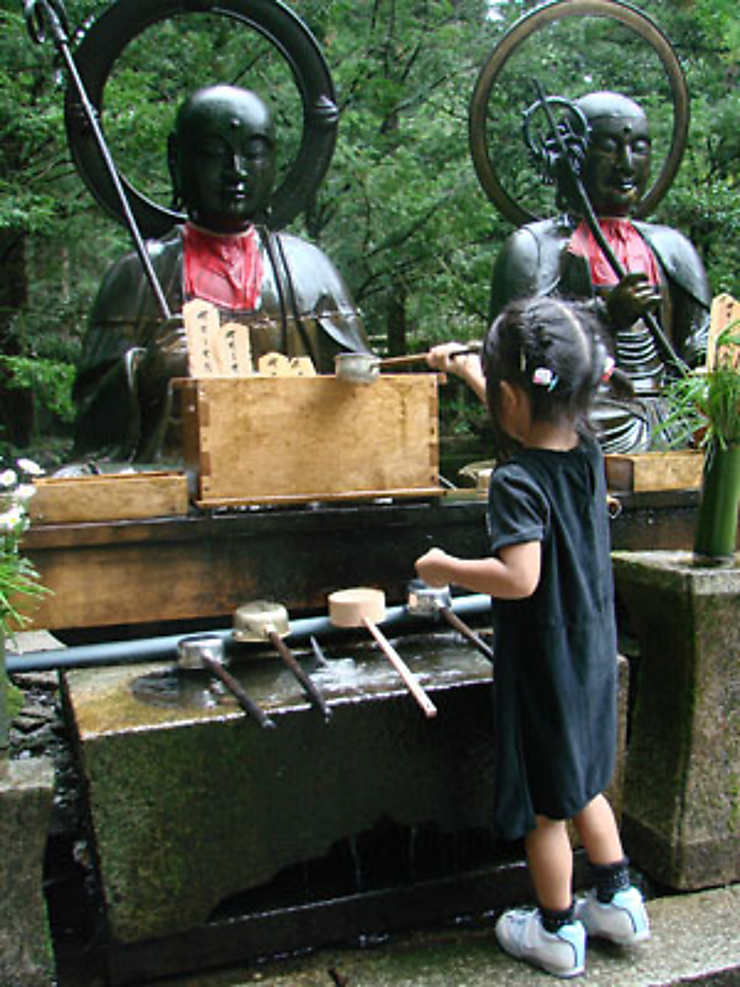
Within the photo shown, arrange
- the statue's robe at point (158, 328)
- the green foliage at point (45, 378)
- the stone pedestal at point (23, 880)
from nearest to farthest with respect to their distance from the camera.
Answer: the stone pedestal at point (23, 880), the statue's robe at point (158, 328), the green foliage at point (45, 378)

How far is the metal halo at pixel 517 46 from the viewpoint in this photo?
5.18m

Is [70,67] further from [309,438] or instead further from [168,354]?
[309,438]

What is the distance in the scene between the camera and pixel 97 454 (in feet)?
15.1

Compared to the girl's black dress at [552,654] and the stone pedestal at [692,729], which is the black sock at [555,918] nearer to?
the girl's black dress at [552,654]

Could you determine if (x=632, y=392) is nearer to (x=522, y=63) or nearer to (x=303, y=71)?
(x=303, y=71)

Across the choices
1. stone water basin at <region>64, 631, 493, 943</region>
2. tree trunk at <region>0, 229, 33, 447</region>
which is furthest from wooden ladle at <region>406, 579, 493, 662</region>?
tree trunk at <region>0, 229, 33, 447</region>

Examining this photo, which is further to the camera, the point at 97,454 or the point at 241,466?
the point at 97,454

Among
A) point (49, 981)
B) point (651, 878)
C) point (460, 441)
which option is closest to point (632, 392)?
point (651, 878)

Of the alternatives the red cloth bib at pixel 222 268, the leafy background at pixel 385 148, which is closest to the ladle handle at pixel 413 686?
the red cloth bib at pixel 222 268

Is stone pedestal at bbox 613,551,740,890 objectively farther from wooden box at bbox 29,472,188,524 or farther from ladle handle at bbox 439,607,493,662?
wooden box at bbox 29,472,188,524

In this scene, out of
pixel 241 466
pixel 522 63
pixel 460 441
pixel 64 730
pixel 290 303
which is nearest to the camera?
pixel 241 466

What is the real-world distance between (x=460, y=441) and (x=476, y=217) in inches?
114

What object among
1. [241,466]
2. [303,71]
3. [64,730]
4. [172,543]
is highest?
[303,71]

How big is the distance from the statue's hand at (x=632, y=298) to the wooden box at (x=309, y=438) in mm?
1758
